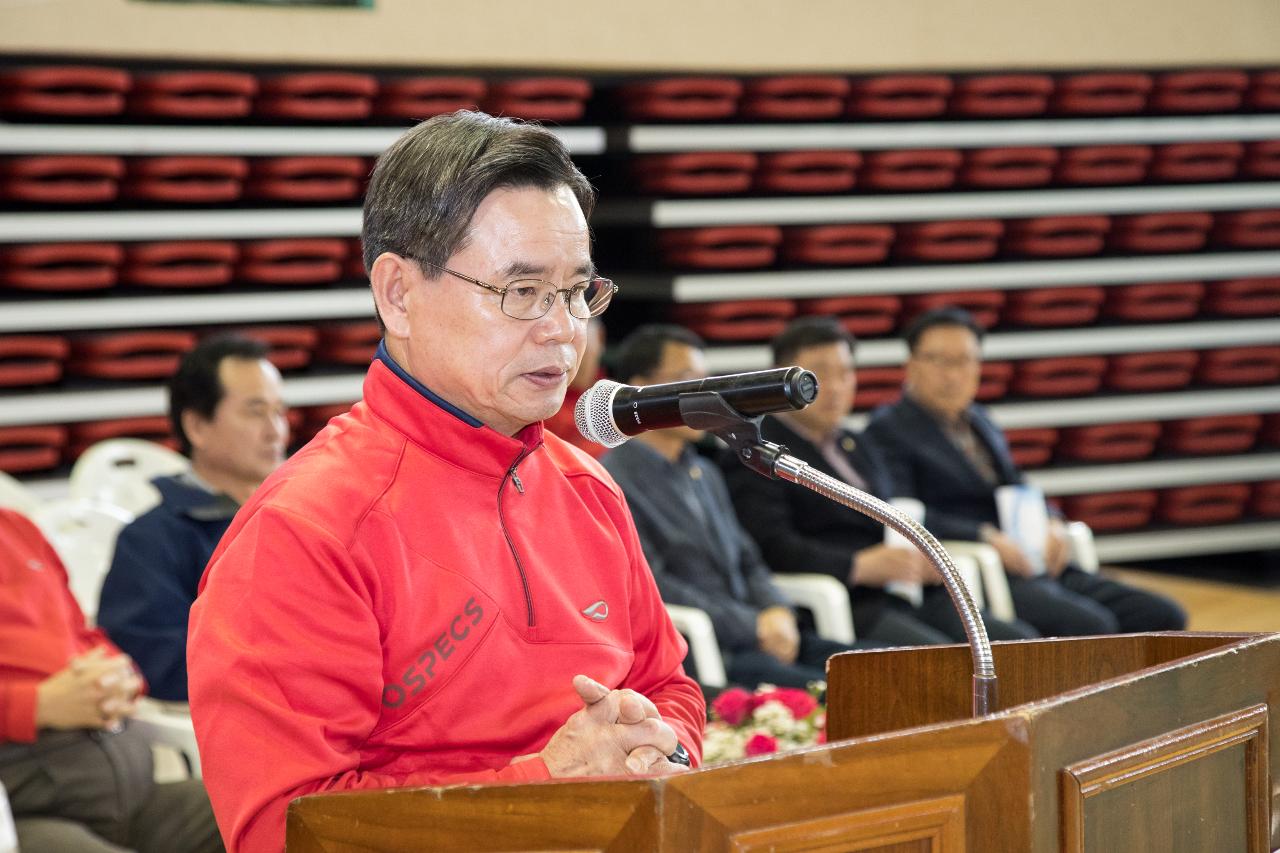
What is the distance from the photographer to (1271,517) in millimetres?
6582

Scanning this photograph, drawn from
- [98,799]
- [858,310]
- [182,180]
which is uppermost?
[182,180]

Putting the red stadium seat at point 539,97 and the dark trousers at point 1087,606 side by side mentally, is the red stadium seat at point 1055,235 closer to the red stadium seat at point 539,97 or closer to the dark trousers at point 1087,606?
the dark trousers at point 1087,606

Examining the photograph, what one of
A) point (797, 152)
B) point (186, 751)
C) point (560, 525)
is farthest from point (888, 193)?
point (560, 525)

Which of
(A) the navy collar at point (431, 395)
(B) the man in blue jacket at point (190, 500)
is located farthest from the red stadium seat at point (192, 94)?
(A) the navy collar at point (431, 395)

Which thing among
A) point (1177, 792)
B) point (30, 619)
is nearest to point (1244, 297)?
point (30, 619)

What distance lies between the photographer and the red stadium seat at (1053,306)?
6.16m

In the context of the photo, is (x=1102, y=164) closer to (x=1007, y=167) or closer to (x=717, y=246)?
(x=1007, y=167)

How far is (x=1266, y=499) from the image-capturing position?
6.59m

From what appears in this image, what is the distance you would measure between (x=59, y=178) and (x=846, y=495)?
12.8 feet

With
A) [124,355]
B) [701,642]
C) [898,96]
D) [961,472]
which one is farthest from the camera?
[898,96]

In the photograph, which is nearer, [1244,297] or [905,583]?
[905,583]

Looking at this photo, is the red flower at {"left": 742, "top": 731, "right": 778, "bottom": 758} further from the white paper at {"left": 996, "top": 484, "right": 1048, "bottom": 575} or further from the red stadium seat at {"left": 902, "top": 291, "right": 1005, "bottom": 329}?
the red stadium seat at {"left": 902, "top": 291, "right": 1005, "bottom": 329}

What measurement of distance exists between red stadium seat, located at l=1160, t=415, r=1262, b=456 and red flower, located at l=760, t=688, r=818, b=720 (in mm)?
3862

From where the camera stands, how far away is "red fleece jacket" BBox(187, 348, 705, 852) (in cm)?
135
